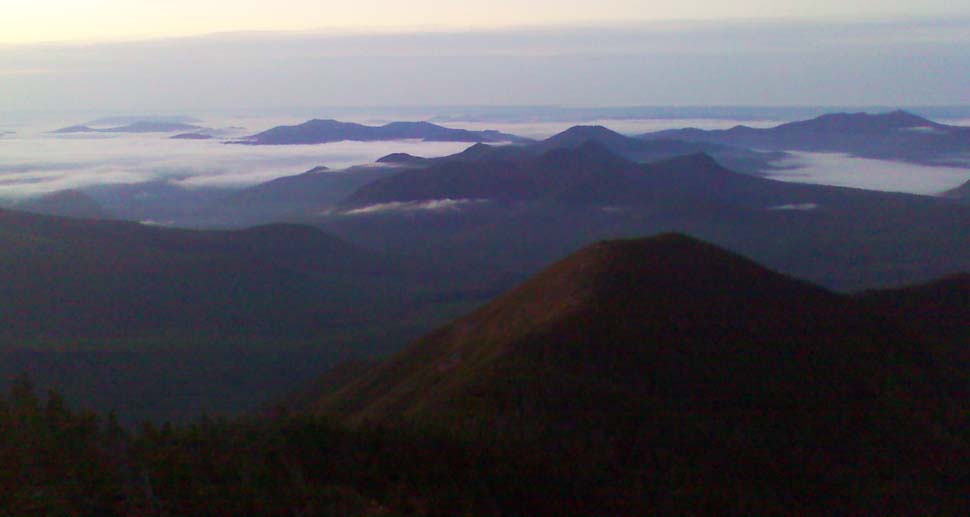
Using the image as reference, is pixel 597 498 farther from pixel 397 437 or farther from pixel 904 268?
pixel 904 268

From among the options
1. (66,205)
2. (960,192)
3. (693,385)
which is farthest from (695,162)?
(693,385)

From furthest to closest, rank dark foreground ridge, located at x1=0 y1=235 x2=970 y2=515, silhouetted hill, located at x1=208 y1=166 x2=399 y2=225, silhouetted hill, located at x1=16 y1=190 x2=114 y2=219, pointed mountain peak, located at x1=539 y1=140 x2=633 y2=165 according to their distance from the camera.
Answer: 1. pointed mountain peak, located at x1=539 y1=140 x2=633 y2=165
2. silhouetted hill, located at x1=208 y1=166 x2=399 y2=225
3. silhouetted hill, located at x1=16 y1=190 x2=114 y2=219
4. dark foreground ridge, located at x1=0 y1=235 x2=970 y2=515

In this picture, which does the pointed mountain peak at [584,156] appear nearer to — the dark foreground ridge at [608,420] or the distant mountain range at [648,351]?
the dark foreground ridge at [608,420]

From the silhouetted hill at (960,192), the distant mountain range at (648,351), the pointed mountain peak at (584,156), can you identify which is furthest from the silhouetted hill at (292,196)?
the distant mountain range at (648,351)

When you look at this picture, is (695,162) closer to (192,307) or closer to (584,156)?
(584,156)

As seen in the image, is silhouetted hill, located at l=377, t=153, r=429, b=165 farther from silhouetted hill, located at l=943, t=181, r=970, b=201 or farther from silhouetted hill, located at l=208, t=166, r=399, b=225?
silhouetted hill, located at l=943, t=181, r=970, b=201

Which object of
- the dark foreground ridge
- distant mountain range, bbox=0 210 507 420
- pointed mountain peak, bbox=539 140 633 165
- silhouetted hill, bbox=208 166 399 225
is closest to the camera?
the dark foreground ridge

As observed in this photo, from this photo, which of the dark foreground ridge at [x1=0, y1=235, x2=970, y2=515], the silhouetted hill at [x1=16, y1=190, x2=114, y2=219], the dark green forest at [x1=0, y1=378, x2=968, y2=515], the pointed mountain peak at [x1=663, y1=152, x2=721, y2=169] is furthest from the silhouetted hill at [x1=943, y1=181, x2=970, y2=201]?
the dark green forest at [x1=0, y1=378, x2=968, y2=515]

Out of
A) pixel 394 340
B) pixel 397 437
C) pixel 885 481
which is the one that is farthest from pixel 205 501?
pixel 394 340
